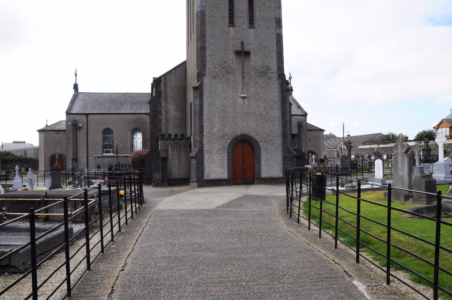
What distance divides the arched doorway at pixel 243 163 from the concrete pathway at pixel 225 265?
9507 millimetres

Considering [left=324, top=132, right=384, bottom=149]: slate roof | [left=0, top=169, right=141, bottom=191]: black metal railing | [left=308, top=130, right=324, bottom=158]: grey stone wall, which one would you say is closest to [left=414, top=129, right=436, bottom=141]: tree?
[left=324, top=132, right=384, bottom=149]: slate roof

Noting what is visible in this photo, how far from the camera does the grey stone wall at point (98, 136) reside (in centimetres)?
3243

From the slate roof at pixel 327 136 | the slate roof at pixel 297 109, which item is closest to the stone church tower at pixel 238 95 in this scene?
the slate roof at pixel 297 109

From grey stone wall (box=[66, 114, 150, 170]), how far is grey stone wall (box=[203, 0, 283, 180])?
16695 mm

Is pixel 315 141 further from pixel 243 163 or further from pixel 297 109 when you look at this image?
pixel 243 163

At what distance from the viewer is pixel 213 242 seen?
656cm

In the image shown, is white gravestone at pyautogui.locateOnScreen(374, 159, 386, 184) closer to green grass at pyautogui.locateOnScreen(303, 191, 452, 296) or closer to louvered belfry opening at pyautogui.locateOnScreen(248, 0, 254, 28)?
green grass at pyautogui.locateOnScreen(303, 191, 452, 296)

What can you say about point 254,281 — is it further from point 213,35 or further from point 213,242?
point 213,35

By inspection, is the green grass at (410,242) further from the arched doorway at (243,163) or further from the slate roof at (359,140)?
the slate roof at (359,140)

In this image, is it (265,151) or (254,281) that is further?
(265,151)

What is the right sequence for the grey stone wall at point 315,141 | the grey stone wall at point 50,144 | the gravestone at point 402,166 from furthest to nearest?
1. the grey stone wall at point 315,141
2. the grey stone wall at point 50,144
3. the gravestone at point 402,166

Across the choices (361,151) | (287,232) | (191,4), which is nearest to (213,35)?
(191,4)

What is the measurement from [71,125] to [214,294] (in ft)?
104

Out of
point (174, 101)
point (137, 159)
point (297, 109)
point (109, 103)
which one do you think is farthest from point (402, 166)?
point (109, 103)
